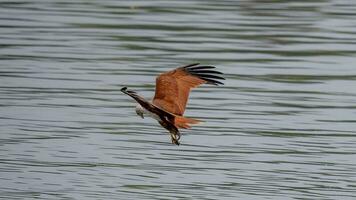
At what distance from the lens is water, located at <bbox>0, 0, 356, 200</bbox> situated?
1068cm

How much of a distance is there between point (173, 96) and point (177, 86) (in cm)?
8

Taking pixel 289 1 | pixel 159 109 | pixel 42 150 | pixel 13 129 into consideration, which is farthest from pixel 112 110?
pixel 289 1

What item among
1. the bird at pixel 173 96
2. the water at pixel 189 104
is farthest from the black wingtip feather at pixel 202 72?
the water at pixel 189 104

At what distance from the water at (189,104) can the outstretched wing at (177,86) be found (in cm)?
69

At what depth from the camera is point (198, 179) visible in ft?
35.3

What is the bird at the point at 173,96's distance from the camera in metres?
9.76

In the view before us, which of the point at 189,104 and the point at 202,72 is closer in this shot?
the point at 202,72

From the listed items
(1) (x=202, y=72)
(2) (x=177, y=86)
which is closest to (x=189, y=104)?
(1) (x=202, y=72)

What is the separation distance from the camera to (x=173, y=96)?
391 inches

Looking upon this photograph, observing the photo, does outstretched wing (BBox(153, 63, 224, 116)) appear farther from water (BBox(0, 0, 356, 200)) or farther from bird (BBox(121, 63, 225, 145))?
water (BBox(0, 0, 356, 200))

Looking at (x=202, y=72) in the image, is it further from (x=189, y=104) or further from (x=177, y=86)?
(x=189, y=104)

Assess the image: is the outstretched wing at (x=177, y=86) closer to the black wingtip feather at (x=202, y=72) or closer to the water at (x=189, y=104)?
the black wingtip feather at (x=202, y=72)

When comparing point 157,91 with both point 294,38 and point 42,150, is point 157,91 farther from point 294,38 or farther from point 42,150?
point 294,38

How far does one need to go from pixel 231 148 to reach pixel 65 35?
296 inches
